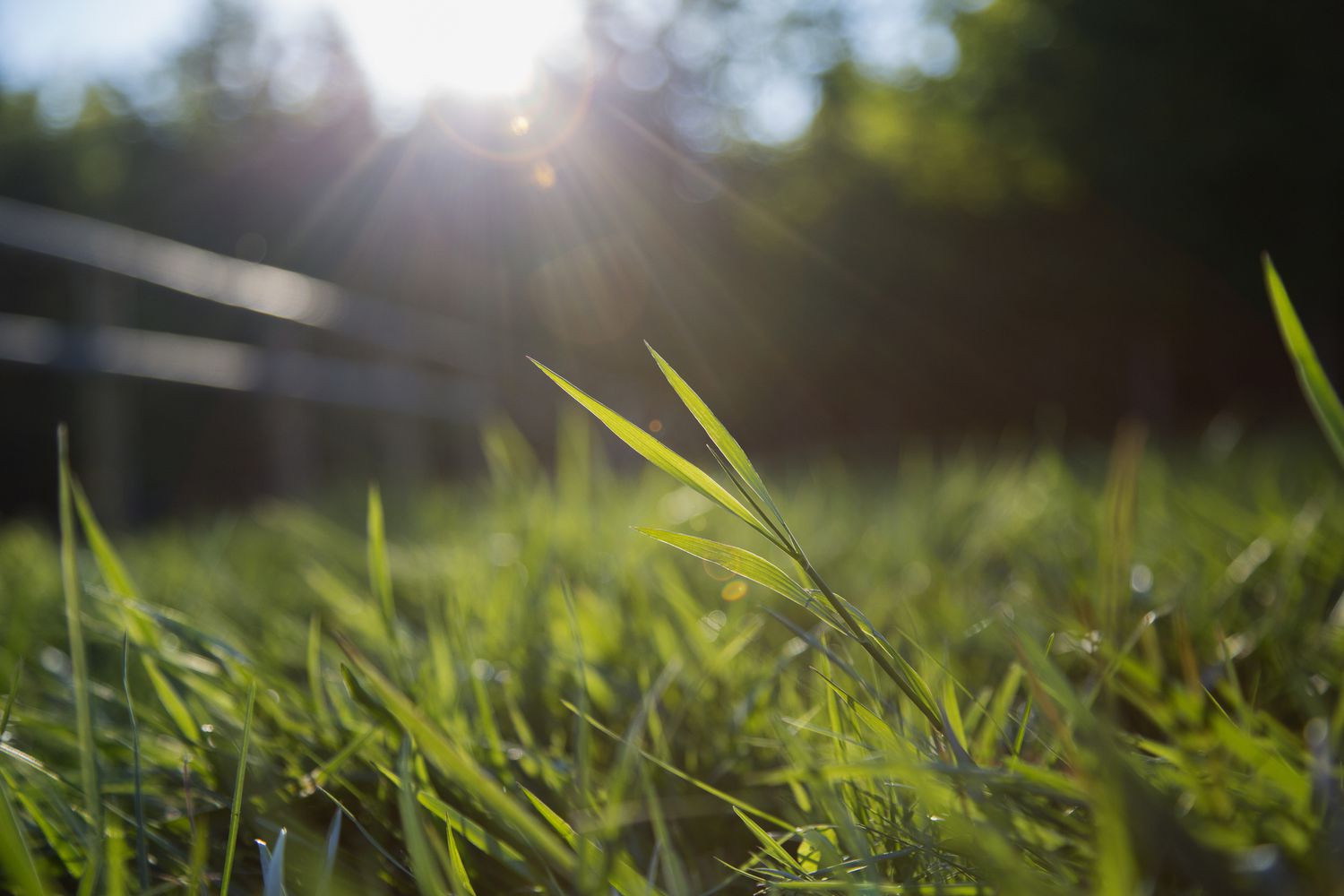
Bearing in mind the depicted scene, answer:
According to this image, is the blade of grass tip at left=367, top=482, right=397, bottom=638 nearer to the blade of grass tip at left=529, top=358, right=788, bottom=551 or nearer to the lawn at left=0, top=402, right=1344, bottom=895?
the lawn at left=0, top=402, right=1344, bottom=895

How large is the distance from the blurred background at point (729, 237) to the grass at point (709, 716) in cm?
201

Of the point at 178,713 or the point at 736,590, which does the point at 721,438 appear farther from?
the point at 736,590

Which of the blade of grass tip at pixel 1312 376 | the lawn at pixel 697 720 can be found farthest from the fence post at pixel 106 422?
the blade of grass tip at pixel 1312 376

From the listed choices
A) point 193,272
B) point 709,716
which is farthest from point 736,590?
point 193,272

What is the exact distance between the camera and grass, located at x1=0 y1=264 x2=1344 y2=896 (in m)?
0.21

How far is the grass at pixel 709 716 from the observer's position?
0.68ft

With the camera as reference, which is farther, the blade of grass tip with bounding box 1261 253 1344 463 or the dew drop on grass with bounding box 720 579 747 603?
the dew drop on grass with bounding box 720 579 747 603

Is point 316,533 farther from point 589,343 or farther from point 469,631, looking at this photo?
point 589,343

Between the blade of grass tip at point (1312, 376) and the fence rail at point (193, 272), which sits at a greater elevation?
the fence rail at point (193, 272)

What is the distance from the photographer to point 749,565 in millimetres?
247

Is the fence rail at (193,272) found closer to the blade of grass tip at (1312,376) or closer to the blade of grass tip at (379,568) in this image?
the blade of grass tip at (379,568)

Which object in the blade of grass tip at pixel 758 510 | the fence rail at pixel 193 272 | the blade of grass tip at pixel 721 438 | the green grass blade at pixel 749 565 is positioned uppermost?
the fence rail at pixel 193 272

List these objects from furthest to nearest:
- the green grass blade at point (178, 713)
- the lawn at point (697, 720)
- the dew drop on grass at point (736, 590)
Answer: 1. the dew drop on grass at point (736, 590)
2. the green grass blade at point (178, 713)
3. the lawn at point (697, 720)

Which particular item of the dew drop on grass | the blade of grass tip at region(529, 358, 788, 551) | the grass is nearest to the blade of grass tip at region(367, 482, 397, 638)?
the grass
